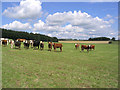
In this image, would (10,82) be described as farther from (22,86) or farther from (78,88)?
(78,88)

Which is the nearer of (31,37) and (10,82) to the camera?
(10,82)

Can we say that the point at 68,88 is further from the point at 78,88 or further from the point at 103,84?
the point at 103,84

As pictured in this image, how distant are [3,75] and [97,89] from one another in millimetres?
4936

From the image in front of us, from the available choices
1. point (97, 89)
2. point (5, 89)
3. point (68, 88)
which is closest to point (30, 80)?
point (5, 89)

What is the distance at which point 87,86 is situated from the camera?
5184 millimetres

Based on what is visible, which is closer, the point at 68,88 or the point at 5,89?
the point at 5,89

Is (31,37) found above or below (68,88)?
above

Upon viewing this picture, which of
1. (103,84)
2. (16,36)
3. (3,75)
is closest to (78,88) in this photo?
(103,84)

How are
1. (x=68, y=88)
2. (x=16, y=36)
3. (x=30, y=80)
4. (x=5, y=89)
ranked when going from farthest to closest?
1. (x=16, y=36)
2. (x=30, y=80)
3. (x=68, y=88)
4. (x=5, y=89)

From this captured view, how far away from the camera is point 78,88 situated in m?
4.93

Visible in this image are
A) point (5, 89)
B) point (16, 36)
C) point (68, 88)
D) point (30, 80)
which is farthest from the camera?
point (16, 36)

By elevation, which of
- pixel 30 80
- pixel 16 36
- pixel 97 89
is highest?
pixel 16 36

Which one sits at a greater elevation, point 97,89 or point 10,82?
point 10,82

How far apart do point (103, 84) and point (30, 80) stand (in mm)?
3852
